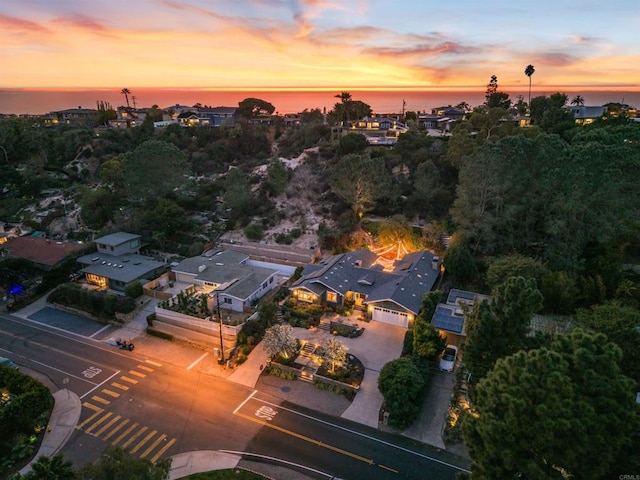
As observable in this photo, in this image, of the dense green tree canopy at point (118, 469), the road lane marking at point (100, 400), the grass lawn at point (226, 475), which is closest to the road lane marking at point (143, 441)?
the grass lawn at point (226, 475)

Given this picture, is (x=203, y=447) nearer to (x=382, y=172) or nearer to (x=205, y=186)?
(x=382, y=172)

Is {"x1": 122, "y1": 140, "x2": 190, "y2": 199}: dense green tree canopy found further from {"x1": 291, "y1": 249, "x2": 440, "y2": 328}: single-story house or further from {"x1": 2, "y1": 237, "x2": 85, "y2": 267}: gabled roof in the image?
{"x1": 291, "y1": 249, "x2": 440, "y2": 328}: single-story house

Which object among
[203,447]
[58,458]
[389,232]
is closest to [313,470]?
[203,447]

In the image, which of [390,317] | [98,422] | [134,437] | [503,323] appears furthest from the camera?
[390,317]

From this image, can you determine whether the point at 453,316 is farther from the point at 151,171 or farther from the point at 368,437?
the point at 151,171

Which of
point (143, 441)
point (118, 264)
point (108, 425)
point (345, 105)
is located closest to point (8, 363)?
point (108, 425)

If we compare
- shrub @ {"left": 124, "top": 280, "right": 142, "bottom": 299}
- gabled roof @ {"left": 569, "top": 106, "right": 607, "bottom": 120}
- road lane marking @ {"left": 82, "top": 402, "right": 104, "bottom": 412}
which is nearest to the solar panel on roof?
road lane marking @ {"left": 82, "top": 402, "right": 104, "bottom": 412}

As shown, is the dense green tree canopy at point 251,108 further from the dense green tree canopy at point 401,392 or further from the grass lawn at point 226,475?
the grass lawn at point 226,475
